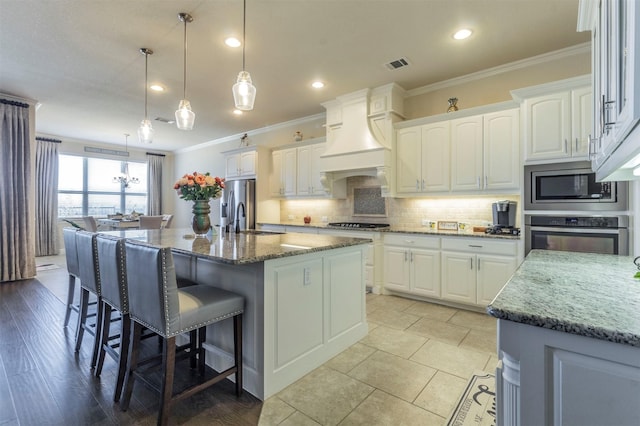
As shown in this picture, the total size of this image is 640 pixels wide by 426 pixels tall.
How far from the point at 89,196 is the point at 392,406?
30.1 feet

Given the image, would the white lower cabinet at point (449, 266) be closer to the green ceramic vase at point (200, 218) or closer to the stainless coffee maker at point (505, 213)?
the stainless coffee maker at point (505, 213)

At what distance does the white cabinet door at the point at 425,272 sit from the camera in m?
3.73

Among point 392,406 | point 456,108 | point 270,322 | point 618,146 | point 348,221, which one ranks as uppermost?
point 456,108

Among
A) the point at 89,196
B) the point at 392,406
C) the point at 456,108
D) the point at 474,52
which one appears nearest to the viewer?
the point at 392,406

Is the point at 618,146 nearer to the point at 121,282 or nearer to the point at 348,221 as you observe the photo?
the point at 121,282

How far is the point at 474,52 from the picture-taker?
338cm

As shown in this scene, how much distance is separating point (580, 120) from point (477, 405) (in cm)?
276

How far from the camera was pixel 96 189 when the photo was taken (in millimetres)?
8172

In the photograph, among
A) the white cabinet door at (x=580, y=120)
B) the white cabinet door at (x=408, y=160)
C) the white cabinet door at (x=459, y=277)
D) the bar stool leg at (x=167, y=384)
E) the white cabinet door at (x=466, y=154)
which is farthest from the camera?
the white cabinet door at (x=408, y=160)

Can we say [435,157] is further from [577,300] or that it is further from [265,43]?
[577,300]

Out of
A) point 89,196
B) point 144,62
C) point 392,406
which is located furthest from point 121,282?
point 89,196

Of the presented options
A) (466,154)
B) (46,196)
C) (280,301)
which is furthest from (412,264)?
(46,196)

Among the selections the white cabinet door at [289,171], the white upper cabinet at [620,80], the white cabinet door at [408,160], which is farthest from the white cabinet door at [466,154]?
the white cabinet door at [289,171]

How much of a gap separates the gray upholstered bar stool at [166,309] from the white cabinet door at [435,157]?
9.81 ft
